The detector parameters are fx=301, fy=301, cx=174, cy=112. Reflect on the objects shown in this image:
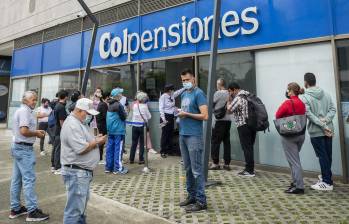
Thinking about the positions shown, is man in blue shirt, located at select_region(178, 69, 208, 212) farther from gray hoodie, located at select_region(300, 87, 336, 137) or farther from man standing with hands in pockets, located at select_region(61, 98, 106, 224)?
gray hoodie, located at select_region(300, 87, 336, 137)

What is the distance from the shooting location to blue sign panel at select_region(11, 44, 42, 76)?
14.4 m

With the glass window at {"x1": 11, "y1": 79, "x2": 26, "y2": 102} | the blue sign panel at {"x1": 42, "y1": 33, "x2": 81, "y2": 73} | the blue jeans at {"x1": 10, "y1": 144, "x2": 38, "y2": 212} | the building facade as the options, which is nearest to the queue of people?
the blue jeans at {"x1": 10, "y1": 144, "x2": 38, "y2": 212}

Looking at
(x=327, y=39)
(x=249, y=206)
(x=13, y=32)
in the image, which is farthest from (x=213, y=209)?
(x=13, y=32)

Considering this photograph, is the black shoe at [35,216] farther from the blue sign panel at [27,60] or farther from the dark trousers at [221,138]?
the blue sign panel at [27,60]

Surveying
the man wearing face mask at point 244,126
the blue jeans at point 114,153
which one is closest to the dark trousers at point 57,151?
the blue jeans at point 114,153

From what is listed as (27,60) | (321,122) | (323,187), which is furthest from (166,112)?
(27,60)

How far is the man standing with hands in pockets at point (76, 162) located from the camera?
3.21 meters

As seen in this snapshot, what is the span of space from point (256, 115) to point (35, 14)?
43.0 ft

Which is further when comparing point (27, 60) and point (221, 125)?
point (27, 60)

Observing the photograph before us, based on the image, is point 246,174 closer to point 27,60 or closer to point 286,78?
point 286,78

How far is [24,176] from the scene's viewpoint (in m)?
4.13

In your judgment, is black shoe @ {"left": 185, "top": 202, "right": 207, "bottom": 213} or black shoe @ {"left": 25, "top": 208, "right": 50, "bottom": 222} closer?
black shoe @ {"left": 25, "top": 208, "right": 50, "bottom": 222}

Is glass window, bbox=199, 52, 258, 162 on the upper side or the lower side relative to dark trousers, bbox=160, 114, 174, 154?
upper

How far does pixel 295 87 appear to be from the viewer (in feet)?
16.9
